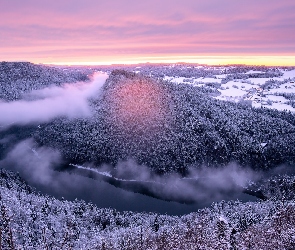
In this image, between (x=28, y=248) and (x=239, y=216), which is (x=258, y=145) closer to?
(x=239, y=216)

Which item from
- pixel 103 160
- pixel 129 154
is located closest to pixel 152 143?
pixel 129 154

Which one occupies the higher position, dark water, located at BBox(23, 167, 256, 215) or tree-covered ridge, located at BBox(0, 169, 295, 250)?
tree-covered ridge, located at BBox(0, 169, 295, 250)

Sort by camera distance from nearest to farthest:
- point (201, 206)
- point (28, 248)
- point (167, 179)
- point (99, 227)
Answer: point (28, 248)
point (99, 227)
point (201, 206)
point (167, 179)

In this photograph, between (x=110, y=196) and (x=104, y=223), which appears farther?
(x=110, y=196)

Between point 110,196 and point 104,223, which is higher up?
point 104,223

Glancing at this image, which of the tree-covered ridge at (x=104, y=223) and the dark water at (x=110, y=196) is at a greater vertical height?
the tree-covered ridge at (x=104, y=223)

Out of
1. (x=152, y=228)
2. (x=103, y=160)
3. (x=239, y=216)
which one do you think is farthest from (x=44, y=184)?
(x=239, y=216)

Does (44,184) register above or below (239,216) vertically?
below

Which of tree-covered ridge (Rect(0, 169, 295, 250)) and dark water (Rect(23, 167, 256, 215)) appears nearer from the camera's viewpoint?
tree-covered ridge (Rect(0, 169, 295, 250))

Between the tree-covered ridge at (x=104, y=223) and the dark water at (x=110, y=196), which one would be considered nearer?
the tree-covered ridge at (x=104, y=223)

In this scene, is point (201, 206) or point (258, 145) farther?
point (258, 145)

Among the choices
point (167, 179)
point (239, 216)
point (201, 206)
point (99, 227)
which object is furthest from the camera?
point (167, 179)
